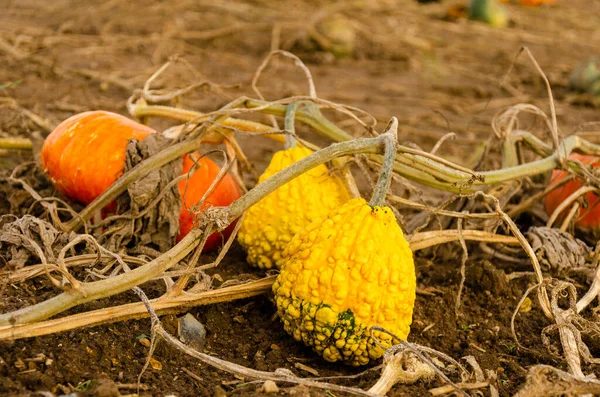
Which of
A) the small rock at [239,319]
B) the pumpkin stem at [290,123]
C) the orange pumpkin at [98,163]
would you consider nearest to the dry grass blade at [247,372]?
the small rock at [239,319]

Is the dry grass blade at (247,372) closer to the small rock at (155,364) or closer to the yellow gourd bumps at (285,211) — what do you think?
the small rock at (155,364)

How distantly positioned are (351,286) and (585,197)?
1.42 m

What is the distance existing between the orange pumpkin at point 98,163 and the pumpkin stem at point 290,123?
12.7 inches

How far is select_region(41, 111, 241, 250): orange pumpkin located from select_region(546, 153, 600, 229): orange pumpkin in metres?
1.47

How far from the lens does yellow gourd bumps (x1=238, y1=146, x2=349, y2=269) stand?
8.98 feet

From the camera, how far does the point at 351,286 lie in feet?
7.50

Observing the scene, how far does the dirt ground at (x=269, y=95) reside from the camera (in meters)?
2.22

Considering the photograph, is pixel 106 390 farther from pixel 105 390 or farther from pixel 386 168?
pixel 386 168

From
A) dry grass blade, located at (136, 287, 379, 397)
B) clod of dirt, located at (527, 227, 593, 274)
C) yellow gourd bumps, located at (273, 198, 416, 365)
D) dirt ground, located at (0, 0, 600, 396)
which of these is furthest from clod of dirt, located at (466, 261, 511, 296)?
dry grass blade, located at (136, 287, 379, 397)

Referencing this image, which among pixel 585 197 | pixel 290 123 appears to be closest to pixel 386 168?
pixel 290 123

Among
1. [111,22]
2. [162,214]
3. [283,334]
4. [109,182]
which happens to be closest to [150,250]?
[162,214]

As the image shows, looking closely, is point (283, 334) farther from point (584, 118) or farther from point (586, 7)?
point (586, 7)

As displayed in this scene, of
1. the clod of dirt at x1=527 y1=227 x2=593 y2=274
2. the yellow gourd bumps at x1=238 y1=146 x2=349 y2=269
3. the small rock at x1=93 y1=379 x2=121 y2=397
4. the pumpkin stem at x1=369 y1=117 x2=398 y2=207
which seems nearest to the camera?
the small rock at x1=93 y1=379 x2=121 y2=397

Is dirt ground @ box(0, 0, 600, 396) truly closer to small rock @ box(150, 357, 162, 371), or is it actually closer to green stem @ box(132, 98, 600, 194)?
small rock @ box(150, 357, 162, 371)
